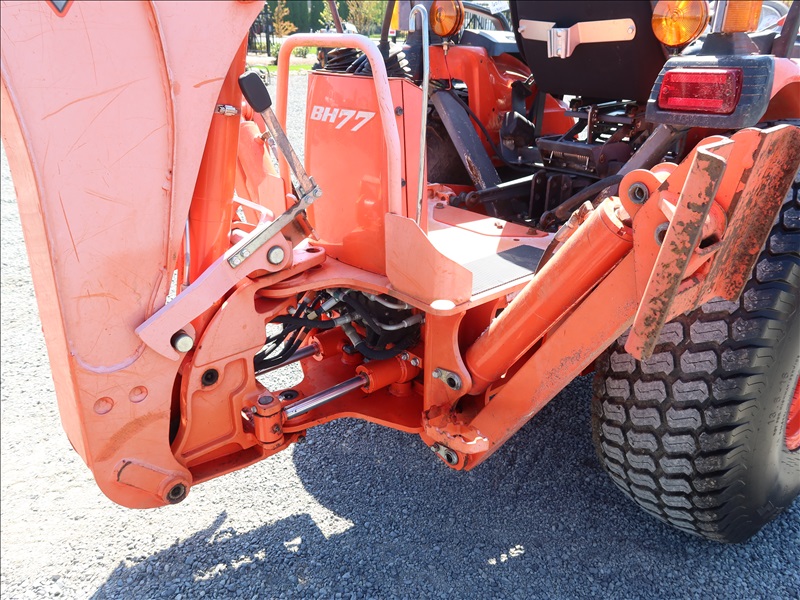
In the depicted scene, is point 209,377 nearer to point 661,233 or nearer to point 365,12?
point 661,233

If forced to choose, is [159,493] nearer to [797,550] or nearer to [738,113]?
[738,113]

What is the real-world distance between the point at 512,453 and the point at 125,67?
84.1 inches

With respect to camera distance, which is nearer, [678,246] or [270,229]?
[678,246]

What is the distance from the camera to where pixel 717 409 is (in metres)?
1.90

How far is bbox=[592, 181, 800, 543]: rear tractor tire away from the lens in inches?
71.3

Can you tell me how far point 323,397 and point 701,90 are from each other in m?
1.55

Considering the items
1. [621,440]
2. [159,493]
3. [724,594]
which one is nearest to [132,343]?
[159,493]

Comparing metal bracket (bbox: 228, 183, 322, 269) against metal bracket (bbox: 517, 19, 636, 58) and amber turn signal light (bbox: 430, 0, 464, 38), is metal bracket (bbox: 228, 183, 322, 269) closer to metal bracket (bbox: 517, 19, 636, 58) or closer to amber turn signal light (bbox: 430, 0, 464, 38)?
metal bracket (bbox: 517, 19, 636, 58)

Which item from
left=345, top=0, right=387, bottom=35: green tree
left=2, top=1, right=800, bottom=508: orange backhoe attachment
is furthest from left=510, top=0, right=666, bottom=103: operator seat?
left=345, top=0, right=387, bottom=35: green tree

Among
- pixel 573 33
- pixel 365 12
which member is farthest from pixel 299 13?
pixel 573 33

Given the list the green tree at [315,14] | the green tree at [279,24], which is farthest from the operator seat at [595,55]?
the green tree at [315,14]

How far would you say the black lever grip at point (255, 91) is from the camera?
Answer: 65.7 inches

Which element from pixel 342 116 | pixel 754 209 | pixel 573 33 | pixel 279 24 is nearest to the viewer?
pixel 754 209

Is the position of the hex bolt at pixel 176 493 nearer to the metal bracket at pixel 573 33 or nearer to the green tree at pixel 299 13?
the metal bracket at pixel 573 33
